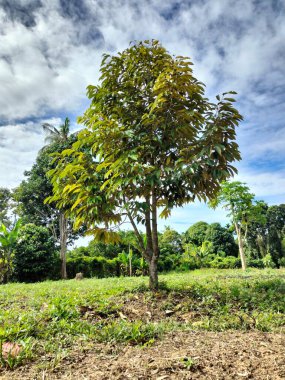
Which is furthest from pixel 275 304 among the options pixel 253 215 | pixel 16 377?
pixel 253 215

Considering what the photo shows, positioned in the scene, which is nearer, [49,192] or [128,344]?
[128,344]

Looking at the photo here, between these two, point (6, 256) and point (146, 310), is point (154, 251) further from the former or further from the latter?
point (6, 256)

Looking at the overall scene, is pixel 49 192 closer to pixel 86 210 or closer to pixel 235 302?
pixel 86 210

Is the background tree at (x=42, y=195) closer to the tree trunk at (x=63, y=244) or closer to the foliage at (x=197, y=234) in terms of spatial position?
the tree trunk at (x=63, y=244)

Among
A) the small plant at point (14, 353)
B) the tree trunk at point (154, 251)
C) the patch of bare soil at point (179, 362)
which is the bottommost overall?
the patch of bare soil at point (179, 362)

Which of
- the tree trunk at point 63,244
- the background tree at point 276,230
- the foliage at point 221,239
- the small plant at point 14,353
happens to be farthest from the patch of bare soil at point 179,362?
the background tree at point 276,230

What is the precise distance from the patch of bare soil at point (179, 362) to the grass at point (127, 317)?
18 centimetres

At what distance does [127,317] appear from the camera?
4.24 m

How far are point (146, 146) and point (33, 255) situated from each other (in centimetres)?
1177

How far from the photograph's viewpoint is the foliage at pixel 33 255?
48.5ft

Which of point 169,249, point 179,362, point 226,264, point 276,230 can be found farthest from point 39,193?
point 276,230

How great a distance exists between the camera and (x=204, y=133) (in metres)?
5.06

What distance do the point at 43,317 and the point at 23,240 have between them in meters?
11.9

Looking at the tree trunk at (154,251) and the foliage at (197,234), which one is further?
the foliage at (197,234)
